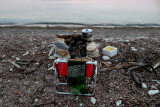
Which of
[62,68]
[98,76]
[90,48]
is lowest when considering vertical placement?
[98,76]

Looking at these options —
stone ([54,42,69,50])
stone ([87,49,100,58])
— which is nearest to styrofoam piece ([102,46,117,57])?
stone ([87,49,100,58])

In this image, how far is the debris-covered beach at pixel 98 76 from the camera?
123 inches

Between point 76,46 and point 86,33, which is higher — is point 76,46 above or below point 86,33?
below

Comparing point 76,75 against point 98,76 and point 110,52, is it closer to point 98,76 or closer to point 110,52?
point 98,76

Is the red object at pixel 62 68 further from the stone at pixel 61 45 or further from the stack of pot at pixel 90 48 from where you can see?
the stack of pot at pixel 90 48

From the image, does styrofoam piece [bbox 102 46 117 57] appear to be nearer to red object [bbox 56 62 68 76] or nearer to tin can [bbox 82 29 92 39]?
tin can [bbox 82 29 92 39]


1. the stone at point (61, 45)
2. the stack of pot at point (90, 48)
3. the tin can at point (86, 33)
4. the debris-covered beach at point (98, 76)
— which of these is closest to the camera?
the debris-covered beach at point (98, 76)

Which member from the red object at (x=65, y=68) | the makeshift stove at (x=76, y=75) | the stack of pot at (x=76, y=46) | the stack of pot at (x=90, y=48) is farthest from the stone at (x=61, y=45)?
the red object at (x=65, y=68)

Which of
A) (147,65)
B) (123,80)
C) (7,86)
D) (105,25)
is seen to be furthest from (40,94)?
(105,25)

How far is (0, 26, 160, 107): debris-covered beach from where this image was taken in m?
3.13

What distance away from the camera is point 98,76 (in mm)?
3793

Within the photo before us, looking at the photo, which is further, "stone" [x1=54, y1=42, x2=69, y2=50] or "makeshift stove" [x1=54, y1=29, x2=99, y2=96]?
"stone" [x1=54, y1=42, x2=69, y2=50]

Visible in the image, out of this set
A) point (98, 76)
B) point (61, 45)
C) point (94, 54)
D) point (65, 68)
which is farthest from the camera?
point (94, 54)

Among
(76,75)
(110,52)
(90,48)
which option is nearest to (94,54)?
(90,48)
